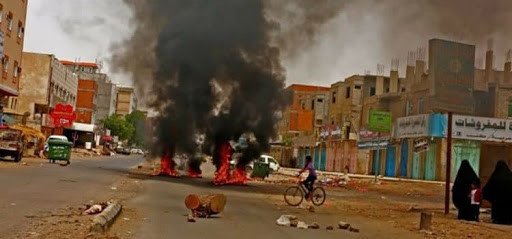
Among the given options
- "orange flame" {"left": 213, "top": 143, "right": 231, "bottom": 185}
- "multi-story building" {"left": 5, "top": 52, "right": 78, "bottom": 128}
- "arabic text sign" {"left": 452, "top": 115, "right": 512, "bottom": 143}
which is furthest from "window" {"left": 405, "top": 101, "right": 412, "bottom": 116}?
"multi-story building" {"left": 5, "top": 52, "right": 78, "bottom": 128}

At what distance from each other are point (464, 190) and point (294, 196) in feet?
18.0

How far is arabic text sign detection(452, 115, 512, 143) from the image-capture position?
4638 cm

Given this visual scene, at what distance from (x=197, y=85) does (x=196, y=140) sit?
3.46 metres

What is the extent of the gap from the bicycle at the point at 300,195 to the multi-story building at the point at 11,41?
25.5 metres

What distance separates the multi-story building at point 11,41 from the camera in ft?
134

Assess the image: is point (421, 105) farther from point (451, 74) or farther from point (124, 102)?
point (124, 102)

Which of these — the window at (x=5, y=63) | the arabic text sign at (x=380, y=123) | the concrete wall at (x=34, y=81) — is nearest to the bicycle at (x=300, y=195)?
the arabic text sign at (x=380, y=123)

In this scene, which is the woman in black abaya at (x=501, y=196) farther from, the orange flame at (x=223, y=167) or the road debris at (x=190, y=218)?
the orange flame at (x=223, y=167)

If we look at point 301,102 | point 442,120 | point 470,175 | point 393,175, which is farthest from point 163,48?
point 301,102

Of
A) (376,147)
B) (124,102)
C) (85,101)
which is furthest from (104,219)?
(124,102)

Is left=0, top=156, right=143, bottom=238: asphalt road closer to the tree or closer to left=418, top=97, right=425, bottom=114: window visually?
left=418, top=97, right=425, bottom=114: window

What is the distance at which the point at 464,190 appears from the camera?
65.1 ft

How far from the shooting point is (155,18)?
1425 inches

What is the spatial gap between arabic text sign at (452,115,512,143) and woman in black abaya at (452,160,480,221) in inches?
1071
